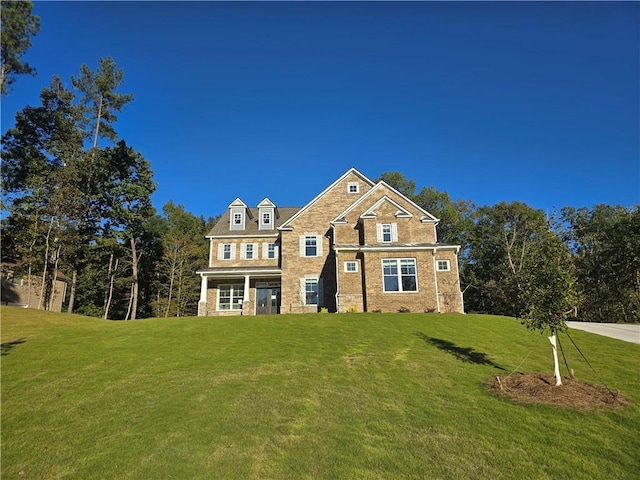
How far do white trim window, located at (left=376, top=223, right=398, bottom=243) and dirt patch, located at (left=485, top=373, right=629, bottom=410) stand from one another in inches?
587

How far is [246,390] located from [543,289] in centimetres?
780

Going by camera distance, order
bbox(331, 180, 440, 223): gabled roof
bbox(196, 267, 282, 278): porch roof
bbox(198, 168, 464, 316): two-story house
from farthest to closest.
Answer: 1. bbox(196, 267, 282, 278): porch roof
2. bbox(331, 180, 440, 223): gabled roof
3. bbox(198, 168, 464, 316): two-story house

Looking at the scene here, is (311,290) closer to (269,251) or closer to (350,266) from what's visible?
(350,266)

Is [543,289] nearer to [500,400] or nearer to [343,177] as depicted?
[500,400]

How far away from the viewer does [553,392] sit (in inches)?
340

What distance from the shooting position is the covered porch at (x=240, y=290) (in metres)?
26.6

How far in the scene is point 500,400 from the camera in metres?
8.41

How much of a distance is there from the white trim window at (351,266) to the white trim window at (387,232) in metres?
2.40

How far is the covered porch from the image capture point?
26.6 metres

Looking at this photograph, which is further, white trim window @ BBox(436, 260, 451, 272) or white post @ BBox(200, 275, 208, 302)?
white post @ BBox(200, 275, 208, 302)

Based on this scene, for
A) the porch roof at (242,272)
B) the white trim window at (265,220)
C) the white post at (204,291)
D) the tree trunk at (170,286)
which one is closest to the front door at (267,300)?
the porch roof at (242,272)

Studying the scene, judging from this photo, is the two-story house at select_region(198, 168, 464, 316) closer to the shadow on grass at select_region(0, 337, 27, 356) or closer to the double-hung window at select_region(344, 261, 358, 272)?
the double-hung window at select_region(344, 261, 358, 272)

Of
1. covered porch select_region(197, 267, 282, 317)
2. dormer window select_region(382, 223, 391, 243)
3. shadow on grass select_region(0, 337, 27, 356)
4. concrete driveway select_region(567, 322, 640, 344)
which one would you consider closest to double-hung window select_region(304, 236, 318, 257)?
covered porch select_region(197, 267, 282, 317)

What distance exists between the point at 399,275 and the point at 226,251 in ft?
46.6
